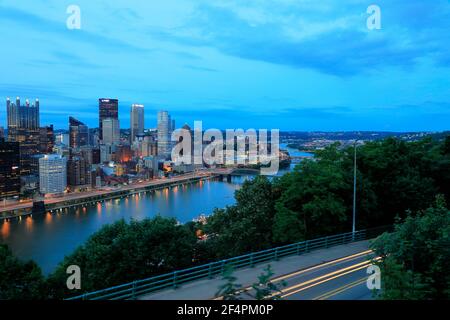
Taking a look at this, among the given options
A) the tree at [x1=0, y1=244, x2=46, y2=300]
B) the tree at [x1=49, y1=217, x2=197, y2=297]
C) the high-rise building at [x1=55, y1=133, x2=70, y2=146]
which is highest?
the high-rise building at [x1=55, y1=133, x2=70, y2=146]

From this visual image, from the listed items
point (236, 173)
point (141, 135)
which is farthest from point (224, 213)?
point (141, 135)

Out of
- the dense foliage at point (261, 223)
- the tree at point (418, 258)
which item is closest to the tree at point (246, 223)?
the dense foliage at point (261, 223)

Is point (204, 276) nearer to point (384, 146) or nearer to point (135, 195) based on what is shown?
point (384, 146)

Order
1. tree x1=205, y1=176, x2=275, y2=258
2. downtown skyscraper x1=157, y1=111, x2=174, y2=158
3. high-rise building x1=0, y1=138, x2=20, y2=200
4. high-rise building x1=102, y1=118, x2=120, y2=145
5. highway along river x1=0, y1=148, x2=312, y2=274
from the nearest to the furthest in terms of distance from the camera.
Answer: tree x1=205, y1=176, x2=275, y2=258
highway along river x1=0, y1=148, x2=312, y2=274
high-rise building x1=0, y1=138, x2=20, y2=200
downtown skyscraper x1=157, y1=111, x2=174, y2=158
high-rise building x1=102, y1=118, x2=120, y2=145

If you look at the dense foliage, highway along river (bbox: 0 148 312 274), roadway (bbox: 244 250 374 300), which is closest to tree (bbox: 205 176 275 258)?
the dense foliage

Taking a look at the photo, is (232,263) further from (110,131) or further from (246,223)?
(110,131)

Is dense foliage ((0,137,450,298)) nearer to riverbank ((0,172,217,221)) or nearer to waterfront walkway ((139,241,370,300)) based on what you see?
waterfront walkway ((139,241,370,300))
